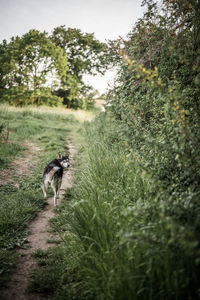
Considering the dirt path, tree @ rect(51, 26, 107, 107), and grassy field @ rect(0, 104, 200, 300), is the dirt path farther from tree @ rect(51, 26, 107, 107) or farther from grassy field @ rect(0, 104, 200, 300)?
tree @ rect(51, 26, 107, 107)

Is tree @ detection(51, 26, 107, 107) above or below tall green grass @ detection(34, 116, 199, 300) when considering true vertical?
above

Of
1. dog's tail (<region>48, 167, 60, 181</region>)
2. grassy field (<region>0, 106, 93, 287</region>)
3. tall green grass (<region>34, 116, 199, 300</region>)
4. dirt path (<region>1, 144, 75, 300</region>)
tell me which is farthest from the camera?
dog's tail (<region>48, 167, 60, 181</region>)

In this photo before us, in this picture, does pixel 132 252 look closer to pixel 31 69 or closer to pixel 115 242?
pixel 115 242

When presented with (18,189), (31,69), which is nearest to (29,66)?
(31,69)

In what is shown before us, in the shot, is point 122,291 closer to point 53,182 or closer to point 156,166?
point 156,166

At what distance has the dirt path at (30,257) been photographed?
7.35 ft

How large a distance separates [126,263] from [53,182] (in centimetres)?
318

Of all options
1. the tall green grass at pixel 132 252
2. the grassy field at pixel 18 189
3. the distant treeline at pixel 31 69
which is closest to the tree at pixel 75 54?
the distant treeline at pixel 31 69

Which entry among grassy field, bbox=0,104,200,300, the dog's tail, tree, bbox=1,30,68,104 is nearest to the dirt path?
grassy field, bbox=0,104,200,300

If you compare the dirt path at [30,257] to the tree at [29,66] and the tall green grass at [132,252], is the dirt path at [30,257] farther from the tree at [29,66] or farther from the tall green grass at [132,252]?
the tree at [29,66]

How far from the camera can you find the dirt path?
2.24 metres

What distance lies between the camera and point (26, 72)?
26.5 meters

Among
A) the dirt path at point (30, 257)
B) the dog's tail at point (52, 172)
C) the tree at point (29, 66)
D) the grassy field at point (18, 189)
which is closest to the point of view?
the dirt path at point (30, 257)

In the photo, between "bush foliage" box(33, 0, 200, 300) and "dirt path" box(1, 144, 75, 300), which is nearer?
"bush foliage" box(33, 0, 200, 300)
